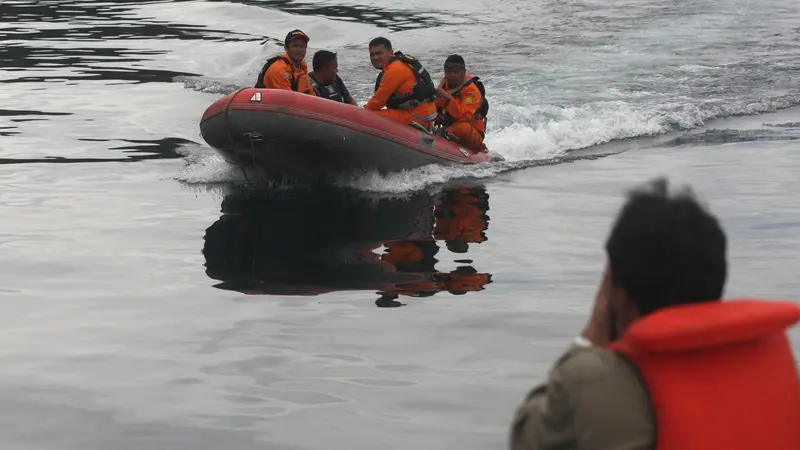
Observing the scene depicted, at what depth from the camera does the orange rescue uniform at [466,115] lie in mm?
11352

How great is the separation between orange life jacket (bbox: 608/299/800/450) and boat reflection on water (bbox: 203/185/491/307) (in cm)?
480

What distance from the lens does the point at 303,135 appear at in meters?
10.2

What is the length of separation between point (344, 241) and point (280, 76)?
→ 2.77 metres

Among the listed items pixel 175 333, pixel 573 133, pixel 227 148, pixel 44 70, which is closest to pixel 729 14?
pixel 573 133

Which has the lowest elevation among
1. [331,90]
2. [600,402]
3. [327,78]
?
[331,90]

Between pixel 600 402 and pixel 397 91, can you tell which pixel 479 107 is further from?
pixel 600 402

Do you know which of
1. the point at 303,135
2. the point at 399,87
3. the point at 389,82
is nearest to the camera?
the point at 303,135

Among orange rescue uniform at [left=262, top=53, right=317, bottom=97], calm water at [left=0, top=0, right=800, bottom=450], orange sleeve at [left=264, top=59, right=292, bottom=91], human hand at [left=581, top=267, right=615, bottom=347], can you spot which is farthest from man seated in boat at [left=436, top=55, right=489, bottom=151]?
human hand at [left=581, top=267, right=615, bottom=347]

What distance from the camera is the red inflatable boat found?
33.1ft

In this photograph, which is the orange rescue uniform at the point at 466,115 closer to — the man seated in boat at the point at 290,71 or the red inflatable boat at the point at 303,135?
the red inflatable boat at the point at 303,135

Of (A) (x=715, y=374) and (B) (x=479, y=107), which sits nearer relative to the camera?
(A) (x=715, y=374)

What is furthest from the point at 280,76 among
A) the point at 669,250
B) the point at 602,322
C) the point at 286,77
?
the point at 669,250

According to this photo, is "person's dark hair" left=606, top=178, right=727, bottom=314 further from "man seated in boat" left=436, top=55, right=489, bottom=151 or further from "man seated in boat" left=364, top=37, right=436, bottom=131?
"man seated in boat" left=436, top=55, right=489, bottom=151

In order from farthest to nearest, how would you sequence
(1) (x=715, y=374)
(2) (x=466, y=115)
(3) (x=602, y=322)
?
1. (2) (x=466, y=115)
2. (3) (x=602, y=322)
3. (1) (x=715, y=374)
